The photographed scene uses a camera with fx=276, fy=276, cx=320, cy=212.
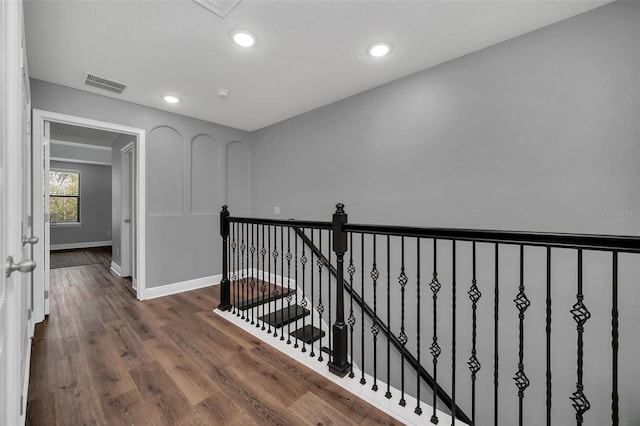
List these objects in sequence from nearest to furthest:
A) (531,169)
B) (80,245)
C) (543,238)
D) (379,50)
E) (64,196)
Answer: (543,238) < (531,169) < (379,50) < (64,196) < (80,245)

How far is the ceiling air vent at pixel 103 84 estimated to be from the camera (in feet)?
9.27

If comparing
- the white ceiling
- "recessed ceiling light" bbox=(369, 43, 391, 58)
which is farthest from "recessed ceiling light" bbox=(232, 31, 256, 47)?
"recessed ceiling light" bbox=(369, 43, 391, 58)

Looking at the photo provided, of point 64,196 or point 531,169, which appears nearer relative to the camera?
point 531,169

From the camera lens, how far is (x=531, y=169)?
2.17 meters

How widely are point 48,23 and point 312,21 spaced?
75.7 inches

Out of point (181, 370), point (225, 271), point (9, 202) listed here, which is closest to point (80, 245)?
point (225, 271)

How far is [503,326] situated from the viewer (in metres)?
2.32

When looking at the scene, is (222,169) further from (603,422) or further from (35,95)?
(603,422)

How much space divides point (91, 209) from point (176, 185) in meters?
5.94

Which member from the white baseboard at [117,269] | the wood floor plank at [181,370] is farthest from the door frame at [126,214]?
the wood floor plank at [181,370]

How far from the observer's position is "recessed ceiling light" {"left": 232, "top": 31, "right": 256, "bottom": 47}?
2.17m

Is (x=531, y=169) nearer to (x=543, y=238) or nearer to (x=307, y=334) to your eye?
(x=543, y=238)

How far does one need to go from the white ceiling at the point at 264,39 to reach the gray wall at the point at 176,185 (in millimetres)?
334

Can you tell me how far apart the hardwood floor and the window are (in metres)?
6.06
